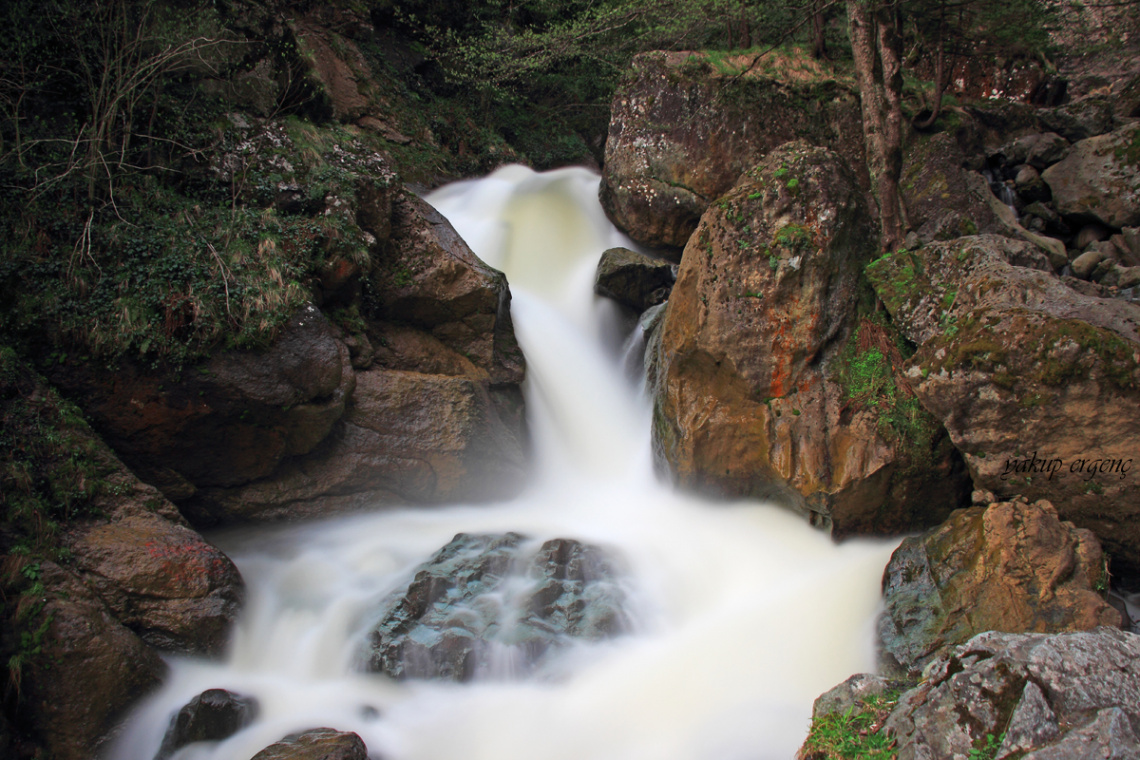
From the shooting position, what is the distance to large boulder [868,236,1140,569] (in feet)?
15.1

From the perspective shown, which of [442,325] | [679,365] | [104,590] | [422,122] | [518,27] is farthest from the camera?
[518,27]

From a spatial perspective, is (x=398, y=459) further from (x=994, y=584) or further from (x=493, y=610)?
(x=994, y=584)

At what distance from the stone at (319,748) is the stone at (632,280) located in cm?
754

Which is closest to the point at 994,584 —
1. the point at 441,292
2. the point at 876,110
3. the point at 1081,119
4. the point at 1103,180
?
the point at 876,110

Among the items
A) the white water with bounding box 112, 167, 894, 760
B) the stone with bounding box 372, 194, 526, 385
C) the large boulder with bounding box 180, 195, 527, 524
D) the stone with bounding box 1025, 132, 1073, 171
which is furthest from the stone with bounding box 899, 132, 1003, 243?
the large boulder with bounding box 180, 195, 527, 524

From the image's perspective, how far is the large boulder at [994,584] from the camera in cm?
409

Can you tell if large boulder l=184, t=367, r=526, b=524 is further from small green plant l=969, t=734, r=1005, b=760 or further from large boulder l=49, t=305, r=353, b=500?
small green plant l=969, t=734, r=1005, b=760

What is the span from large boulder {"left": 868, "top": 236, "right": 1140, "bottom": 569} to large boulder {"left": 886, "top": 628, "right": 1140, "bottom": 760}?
6.72ft

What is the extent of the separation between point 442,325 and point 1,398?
4.50m

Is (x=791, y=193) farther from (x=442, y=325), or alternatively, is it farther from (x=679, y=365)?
(x=442, y=325)

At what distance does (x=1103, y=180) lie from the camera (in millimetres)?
10117

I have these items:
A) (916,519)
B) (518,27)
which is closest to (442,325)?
(916,519)

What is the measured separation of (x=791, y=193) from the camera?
657cm

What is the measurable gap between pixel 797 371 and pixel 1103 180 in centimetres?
829
